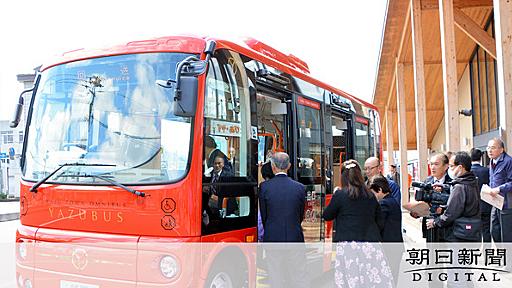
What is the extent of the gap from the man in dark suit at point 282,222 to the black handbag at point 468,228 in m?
A: 1.88

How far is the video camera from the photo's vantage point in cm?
623

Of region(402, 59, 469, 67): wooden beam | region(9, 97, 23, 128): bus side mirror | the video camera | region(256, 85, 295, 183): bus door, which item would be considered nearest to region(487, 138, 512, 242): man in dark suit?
the video camera

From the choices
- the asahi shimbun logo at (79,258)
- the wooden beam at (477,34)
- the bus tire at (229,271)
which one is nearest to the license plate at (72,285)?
the asahi shimbun logo at (79,258)

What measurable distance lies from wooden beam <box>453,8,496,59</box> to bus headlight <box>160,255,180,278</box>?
11680mm

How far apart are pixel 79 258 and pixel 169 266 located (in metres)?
0.95

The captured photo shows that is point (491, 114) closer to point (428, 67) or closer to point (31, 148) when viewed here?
point (428, 67)

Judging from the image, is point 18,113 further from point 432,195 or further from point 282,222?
point 432,195

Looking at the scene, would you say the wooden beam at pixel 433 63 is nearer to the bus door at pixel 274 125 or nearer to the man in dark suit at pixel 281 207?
the bus door at pixel 274 125

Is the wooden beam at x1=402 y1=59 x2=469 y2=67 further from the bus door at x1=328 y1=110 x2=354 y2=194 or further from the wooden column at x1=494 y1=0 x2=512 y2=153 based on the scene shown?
the wooden column at x1=494 y1=0 x2=512 y2=153

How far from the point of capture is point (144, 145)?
476cm

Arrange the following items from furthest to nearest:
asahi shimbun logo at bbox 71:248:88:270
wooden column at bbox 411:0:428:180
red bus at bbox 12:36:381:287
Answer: wooden column at bbox 411:0:428:180, asahi shimbun logo at bbox 71:248:88:270, red bus at bbox 12:36:381:287

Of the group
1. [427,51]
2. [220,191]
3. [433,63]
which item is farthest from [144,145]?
[433,63]

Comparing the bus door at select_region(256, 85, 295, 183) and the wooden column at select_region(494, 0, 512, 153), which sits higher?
the wooden column at select_region(494, 0, 512, 153)

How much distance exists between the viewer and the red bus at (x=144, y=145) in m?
4.64
